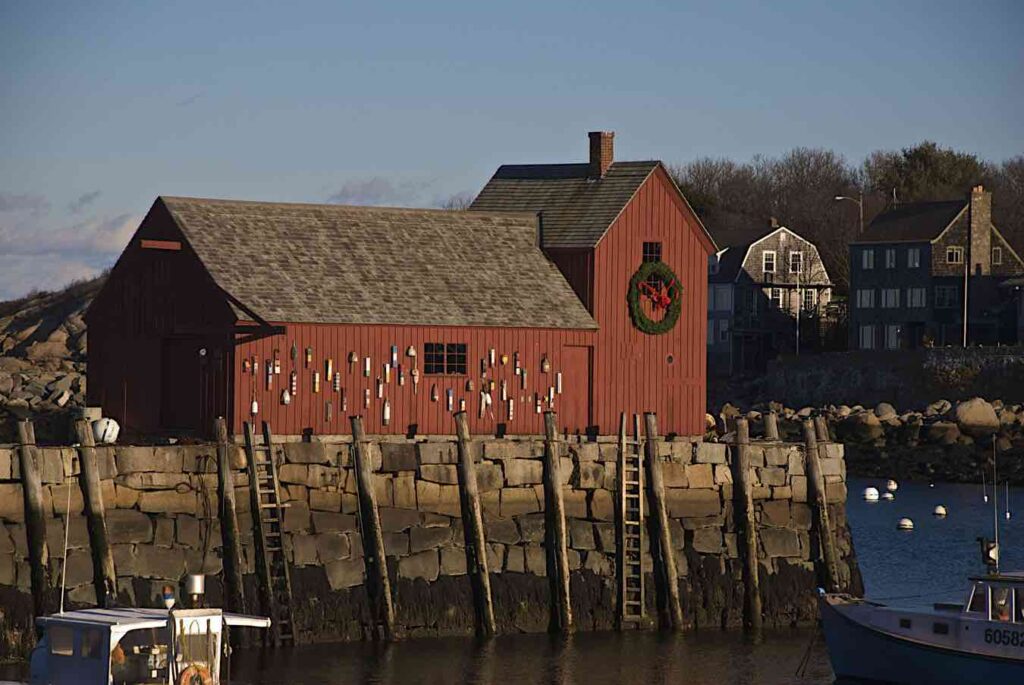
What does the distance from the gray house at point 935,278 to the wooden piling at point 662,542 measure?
74.7 metres

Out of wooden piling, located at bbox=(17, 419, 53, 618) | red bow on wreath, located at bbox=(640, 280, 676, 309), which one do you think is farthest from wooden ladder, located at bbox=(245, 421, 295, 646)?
red bow on wreath, located at bbox=(640, 280, 676, 309)

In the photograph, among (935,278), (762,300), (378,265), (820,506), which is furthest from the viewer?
(762,300)

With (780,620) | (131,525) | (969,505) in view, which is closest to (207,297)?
(131,525)

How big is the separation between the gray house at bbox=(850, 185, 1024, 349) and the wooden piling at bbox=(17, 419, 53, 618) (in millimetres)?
83340

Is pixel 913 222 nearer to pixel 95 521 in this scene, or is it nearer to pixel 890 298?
pixel 890 298

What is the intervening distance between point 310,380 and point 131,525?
7764 mm

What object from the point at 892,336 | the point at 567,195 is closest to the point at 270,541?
the point at 567,195

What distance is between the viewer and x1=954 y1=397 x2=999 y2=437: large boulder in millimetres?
85750

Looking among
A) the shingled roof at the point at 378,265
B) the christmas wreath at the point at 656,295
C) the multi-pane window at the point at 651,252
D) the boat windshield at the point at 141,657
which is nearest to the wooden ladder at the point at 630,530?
the shingled roof at the point at 378,265

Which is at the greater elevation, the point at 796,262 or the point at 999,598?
the point at 796,262

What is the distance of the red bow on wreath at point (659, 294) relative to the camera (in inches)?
1823

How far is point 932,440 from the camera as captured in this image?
281 ft

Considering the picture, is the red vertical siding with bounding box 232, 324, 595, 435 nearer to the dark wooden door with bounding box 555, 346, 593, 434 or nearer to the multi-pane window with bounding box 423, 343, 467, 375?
the dark wooden door with bounding box 555, 346, 593, 434

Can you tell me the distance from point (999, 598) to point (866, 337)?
3311 inches
